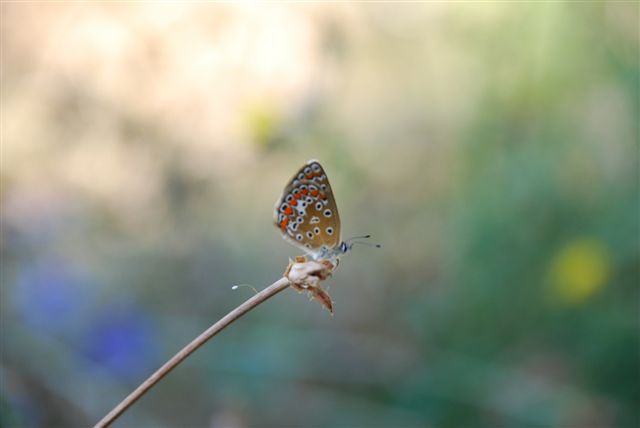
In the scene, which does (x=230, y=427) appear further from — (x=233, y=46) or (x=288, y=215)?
(x=233, y=46)

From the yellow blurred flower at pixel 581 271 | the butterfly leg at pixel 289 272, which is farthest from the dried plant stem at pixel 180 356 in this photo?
the yellow blurred flower at pixel 581 271

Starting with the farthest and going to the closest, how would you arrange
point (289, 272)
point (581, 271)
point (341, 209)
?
point (341, 209), point (581, 271), point (289, 272)

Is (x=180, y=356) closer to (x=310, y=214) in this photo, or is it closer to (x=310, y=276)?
(x=310, y=276)

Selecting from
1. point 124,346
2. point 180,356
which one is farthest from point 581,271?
point 180,356

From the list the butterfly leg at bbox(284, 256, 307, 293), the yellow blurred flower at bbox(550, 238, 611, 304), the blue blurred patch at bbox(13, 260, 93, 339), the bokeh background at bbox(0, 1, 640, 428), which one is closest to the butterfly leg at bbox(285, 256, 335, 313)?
the butterfly leg at bbox(284, 256, 307, 293)

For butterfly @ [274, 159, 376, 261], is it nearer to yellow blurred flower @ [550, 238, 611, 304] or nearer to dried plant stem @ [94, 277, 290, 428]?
dried plant stem @ [94, 277, 290, 428]

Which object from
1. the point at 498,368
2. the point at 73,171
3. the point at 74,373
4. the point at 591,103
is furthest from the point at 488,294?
the point at 73,171

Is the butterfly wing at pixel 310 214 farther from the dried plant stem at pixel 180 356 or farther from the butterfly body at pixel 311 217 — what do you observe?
the dried plant stem at pixel 180 356
